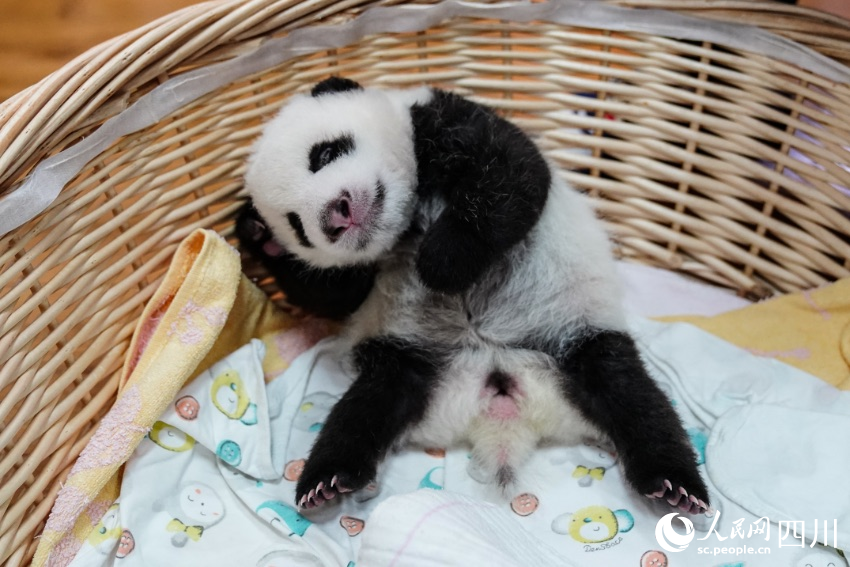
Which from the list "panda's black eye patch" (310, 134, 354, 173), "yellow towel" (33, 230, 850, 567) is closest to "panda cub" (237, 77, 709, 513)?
→ "panda's black eye patch" (310, 134, 354, 173)

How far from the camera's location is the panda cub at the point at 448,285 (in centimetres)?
141

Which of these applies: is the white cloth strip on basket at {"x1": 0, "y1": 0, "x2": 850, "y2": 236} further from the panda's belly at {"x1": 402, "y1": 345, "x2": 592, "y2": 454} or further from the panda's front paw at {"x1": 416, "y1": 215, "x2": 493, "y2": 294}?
the panda's belly at {"x1": 402, "y1": 345, "x2": 592, "y2": 454}

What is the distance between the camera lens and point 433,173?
Answer: 1.52 m

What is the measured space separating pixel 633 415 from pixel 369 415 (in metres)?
0.49

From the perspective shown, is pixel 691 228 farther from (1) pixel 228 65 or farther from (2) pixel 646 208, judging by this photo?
(1) pixel 228 65

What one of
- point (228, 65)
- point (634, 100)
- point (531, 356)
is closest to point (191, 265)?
point (228, 65)

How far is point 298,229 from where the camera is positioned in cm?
149

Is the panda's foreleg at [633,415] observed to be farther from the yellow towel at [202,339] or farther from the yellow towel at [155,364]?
the yellow towel at [155,364]

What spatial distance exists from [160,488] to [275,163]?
25.4 inches

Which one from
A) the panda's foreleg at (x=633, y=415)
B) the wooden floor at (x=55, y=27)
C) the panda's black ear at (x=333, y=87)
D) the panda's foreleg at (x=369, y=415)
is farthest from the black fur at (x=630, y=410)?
the wooden floor at (x=55, y=27)

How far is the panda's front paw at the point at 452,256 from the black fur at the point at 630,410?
28 centimetres

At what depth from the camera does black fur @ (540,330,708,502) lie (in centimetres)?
135

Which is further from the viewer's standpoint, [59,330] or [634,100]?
[634,100]

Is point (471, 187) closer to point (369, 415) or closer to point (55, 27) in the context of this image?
point (369, 415)
